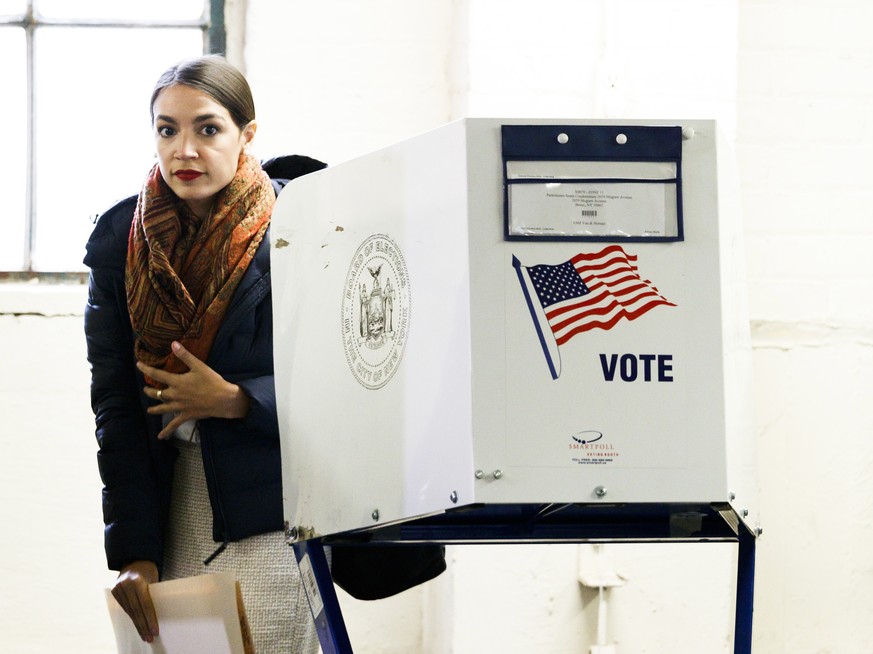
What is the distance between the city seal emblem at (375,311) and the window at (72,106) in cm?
135

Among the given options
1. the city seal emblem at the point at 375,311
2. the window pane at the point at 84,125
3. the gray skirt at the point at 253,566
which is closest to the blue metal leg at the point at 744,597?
the city seal emblem at the point at 375,311

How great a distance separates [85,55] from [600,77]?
1.04m

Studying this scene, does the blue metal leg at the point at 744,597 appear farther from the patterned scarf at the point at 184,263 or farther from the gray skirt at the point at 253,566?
the patterned scarf at the point at 184,263

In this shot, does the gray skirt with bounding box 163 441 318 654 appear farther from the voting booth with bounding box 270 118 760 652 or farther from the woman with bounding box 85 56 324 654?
the voting booth with bounding box 270 118 760 652

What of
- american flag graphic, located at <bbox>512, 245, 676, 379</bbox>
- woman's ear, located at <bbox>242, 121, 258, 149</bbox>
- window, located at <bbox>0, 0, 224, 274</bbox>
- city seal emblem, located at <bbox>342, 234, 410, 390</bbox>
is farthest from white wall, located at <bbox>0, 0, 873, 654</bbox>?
american flag graphic, located at <bbox>512, 245, 676, 379</bbox>

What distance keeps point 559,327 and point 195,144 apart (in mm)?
631

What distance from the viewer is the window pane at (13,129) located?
245 cm

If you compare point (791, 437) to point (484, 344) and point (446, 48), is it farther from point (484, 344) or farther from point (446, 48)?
point (484, 344)

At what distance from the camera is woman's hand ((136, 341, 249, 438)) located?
1439 mm

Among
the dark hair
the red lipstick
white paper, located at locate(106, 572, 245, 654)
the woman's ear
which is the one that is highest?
the dark hair

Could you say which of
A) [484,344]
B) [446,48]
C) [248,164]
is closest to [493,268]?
[484,344]

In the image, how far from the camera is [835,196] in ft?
7.98

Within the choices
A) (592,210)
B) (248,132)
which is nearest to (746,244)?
(248,132)

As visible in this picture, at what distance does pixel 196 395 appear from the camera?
144cm
